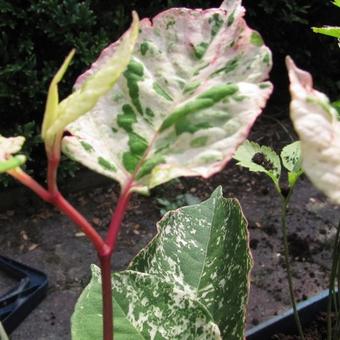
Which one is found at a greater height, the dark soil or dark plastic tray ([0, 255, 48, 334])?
the dark soil

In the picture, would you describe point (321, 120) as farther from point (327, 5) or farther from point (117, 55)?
point (327, 5)

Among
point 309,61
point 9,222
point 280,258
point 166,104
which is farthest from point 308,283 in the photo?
point 166,104

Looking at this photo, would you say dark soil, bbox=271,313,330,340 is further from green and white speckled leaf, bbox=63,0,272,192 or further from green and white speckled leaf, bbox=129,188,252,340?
green and white speckled leaf, bbox=63,0,272,192

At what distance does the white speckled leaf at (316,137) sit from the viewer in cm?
30

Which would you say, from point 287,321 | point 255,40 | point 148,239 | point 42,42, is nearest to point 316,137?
point 255,40

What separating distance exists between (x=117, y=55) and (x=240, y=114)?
0.09 metres

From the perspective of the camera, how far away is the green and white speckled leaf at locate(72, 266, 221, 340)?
52 centimetres

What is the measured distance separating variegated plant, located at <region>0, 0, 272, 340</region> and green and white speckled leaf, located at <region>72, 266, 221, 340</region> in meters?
0.12

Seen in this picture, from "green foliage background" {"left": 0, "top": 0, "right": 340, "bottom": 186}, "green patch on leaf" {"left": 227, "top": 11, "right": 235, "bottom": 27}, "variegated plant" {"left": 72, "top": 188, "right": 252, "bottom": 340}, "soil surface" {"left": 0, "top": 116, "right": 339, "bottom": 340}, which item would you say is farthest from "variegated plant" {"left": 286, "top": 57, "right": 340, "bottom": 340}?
"green foliage background" {"left": 0, "top": 0, "right": 340, "bottom": 186}

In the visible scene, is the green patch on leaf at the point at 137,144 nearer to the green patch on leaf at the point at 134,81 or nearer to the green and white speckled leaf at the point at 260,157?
the green patch on leaf at the point at 134,81

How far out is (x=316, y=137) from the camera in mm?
299

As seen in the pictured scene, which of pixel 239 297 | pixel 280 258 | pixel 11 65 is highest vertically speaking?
pixel 239 297

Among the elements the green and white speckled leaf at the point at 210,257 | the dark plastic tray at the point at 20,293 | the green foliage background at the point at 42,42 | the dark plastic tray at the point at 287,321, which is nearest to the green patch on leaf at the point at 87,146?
the green and white speckled leaf at the point at 210,257

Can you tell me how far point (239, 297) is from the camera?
60 cm
